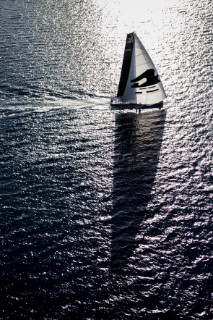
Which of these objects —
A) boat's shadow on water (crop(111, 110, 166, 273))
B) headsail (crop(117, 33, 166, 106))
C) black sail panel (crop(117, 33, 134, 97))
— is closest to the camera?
boat's shadow on water (crop(111, 110, 166, 273))

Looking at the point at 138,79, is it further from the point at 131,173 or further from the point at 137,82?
the point at 131,173

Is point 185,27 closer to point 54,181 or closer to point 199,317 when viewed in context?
point 54,181

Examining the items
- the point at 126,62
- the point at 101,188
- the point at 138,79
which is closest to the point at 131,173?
the point at 101,188

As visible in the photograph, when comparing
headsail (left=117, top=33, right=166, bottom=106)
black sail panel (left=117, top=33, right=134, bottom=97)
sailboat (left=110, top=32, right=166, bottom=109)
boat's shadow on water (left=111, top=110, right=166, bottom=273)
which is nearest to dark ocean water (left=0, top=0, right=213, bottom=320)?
boat's shadow on water (left=111, top=110, right=166, bottom=273)

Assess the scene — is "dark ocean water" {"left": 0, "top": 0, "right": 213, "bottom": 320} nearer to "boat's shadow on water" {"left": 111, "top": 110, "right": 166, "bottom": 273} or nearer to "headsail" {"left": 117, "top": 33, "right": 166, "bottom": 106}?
"boat's shadow on water" {"left": 111, "top": 110, "right": 166, "bottom": 273}

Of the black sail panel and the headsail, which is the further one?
the headsail

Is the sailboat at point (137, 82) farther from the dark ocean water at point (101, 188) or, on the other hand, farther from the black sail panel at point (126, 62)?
the dark ocean water at point (101, 188)

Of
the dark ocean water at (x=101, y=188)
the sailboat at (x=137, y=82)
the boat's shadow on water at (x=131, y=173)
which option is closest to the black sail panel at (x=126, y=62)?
the sailboat at (x=137, y=82)
